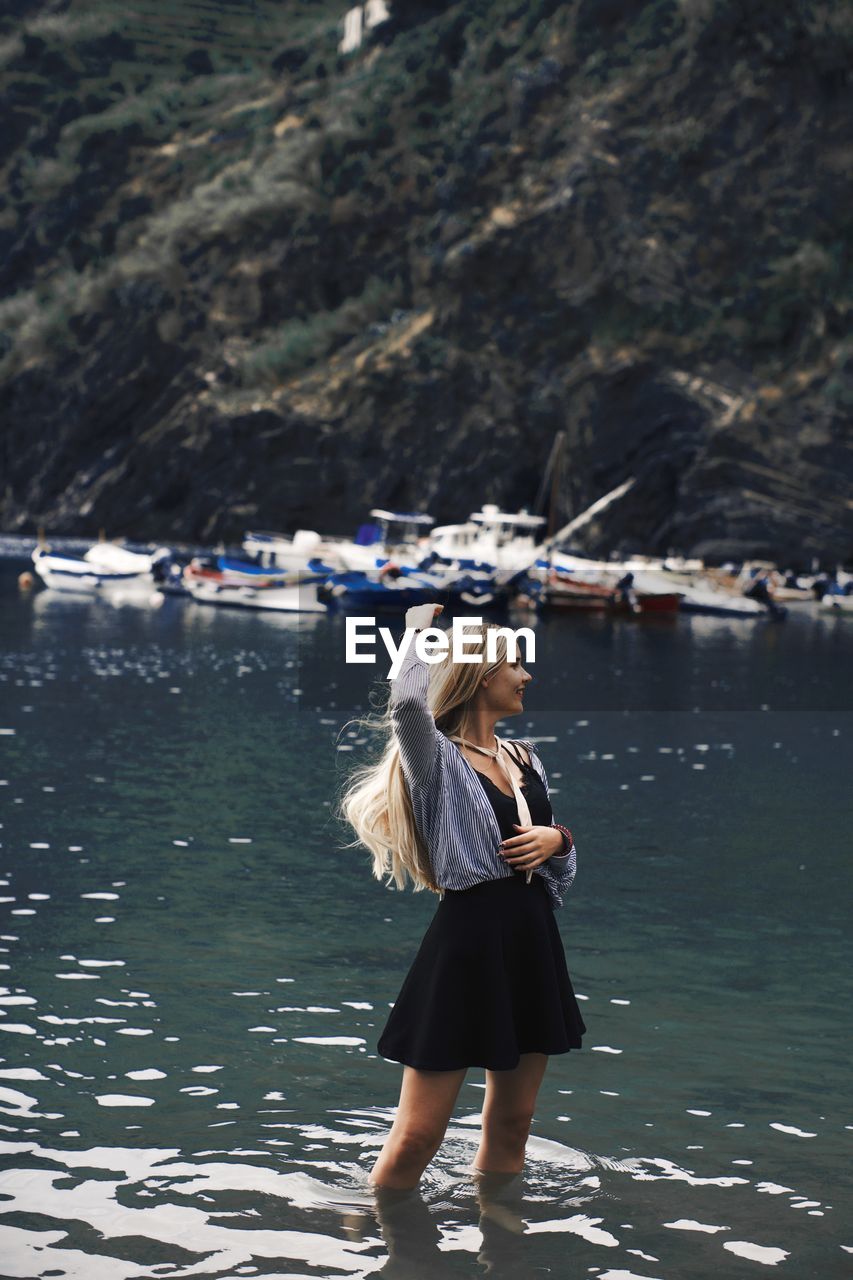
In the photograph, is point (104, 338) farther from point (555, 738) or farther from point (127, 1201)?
point (127, 1201)

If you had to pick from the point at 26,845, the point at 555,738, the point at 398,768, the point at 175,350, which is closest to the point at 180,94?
the point at 175,350

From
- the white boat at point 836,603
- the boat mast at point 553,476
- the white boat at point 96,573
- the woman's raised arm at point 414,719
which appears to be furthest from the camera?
the boat mast at point 553,476

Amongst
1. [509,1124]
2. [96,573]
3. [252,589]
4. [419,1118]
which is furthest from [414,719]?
[96,573]

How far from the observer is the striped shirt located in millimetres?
6152

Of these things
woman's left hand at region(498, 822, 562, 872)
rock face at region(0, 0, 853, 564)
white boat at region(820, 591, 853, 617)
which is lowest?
woman's left hand at region(498, 822, 562, 872)

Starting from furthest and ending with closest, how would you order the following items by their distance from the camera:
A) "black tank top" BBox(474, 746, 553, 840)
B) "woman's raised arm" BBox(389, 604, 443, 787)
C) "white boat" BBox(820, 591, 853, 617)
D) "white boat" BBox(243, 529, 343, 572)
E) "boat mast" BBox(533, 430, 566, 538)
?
"boat mast" BBox(533, 430, 566, 538)
"white boat" BBox(243, 529, 343, 572)
"white boat" BBox(820, 591, 853, 617)
"black tank top" BBox(474, 746, 553, 840)
"woman's raised arm" BBox(389, 604, 443, 787)

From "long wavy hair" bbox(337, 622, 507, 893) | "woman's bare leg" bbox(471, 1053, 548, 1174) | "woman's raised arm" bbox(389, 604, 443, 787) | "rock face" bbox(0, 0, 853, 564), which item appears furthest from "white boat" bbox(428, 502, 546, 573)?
"woman's raised arm" bbox(389, 604, 443, 787)

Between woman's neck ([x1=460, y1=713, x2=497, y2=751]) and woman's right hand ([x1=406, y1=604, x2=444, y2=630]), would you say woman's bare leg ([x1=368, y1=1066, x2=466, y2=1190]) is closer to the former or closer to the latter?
woman's neck ([x1=460, y1=713, x2=497, y2=751])

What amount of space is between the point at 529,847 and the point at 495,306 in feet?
349

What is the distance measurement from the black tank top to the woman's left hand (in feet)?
0.13

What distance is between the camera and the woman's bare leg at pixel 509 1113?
657cm

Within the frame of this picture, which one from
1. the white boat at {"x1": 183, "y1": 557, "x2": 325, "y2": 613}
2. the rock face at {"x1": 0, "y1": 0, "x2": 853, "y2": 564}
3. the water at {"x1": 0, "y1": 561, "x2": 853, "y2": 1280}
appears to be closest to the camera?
the water at {"x1": 0, "y1": 561, "x2": 853, "y2": 1280}

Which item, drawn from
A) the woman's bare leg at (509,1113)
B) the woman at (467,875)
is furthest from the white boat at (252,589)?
the woman at (467,875)

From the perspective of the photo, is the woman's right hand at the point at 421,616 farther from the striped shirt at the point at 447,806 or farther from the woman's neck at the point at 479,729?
the woman's neck at the point at 479,729
